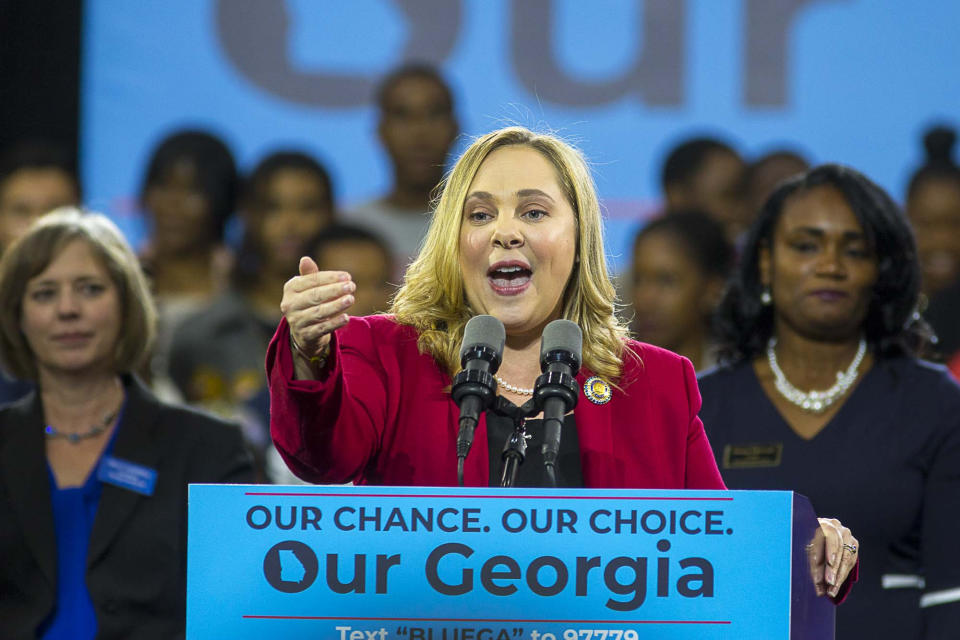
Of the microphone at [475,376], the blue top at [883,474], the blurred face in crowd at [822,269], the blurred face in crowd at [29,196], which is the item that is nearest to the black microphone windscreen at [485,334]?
the microphone at [475,376]

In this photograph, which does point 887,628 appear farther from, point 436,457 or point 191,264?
point 191,264

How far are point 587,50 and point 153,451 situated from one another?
10.7 ft

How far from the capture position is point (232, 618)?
1.77 meters

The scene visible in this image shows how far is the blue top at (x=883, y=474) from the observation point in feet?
10.8

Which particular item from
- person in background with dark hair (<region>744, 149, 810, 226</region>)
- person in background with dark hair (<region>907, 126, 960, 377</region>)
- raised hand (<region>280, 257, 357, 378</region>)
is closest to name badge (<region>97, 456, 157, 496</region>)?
raised hand (<region>280, 257, 357, 378</region>)

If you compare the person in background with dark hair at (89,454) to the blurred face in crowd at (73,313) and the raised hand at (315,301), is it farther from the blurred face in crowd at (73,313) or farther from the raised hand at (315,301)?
the raised hand at (315,301)

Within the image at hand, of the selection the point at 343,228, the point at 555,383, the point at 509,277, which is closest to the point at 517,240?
the point at 509,277

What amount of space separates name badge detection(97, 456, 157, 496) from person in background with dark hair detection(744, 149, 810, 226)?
3.26 m

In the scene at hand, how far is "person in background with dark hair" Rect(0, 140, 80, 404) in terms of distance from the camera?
5691mm

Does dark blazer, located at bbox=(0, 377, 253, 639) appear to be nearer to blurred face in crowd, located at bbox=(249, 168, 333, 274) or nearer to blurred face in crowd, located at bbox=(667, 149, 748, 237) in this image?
blurred face in crowd, located at bbox=(249, 168, 333, 274)

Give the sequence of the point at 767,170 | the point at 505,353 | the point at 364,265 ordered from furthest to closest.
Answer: the point at 767,170, the point at 364,265, the point at 505,353

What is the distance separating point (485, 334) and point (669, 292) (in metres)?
3.71

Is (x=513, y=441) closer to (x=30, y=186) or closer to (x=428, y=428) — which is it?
(x=428, y=428)

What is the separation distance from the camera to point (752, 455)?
355 cm
